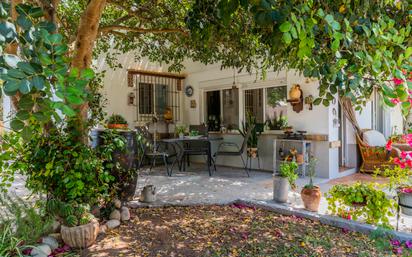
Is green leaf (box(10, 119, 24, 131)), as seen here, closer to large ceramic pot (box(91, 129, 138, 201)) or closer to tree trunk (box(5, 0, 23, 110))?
tree trunk (box(5, 0, 23, 110))

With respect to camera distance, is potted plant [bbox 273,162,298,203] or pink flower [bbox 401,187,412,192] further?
potted plant [bbox 273,162,298,203]

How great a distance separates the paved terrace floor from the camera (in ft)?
13.7

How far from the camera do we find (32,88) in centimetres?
91

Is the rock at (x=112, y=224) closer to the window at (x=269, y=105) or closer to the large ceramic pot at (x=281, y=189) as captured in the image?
the large ceramic pot at (x=281, y=189)

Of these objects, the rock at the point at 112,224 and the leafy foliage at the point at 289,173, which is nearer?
the rock at the point at 112,224

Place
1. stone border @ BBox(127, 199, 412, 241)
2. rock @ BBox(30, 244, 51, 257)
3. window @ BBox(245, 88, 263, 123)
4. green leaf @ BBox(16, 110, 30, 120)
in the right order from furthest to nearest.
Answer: window @ BBox(245, 88, 263, 123)
stone border @ BBox(127, 199, 412, 241)
rock @ BBox(30, 244, 51, 257)
green leaf @ BBox(16, 110, 30, 120)

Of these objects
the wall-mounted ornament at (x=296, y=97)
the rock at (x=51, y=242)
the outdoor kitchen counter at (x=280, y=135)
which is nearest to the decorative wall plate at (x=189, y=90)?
the outdoor kitchen counter at (x=280, y=135)

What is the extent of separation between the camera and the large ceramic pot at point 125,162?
3537mm

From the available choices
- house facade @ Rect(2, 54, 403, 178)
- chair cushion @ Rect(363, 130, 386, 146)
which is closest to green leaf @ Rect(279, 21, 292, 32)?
house facade @ Rect(2, 54, 403, 178)

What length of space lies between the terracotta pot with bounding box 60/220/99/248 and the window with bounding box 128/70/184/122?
17.0ft

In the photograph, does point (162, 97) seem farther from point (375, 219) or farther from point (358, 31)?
point (358, 31)

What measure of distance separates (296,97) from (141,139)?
3.69m

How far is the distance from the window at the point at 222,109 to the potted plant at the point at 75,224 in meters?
5.11

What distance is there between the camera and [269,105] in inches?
269
